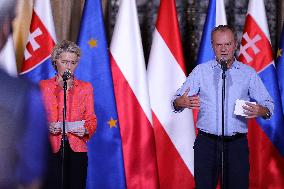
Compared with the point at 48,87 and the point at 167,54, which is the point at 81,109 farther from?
the point at 167,54

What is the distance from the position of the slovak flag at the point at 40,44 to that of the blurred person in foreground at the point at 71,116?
75 cm

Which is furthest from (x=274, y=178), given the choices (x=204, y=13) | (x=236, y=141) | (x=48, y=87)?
(x=48, y=87)

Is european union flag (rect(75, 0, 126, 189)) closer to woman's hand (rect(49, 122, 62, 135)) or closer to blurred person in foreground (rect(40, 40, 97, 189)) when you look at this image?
blurred person in foreground (rect(40, 40, 97, 189))

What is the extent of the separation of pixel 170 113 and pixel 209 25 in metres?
0.79

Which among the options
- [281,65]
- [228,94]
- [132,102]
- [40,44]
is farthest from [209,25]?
[40,44]

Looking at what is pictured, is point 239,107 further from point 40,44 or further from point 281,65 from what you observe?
point 40,44

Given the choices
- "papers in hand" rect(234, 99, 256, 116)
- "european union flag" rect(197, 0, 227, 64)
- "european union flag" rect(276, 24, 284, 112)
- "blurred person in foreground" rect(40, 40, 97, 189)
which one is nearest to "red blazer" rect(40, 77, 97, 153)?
"blurred person in foreground" rect(40, 40, 97, 189)

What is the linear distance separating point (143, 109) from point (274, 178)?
3.96 feet

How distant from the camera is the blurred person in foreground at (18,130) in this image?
0.80 metres

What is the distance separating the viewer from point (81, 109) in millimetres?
3062

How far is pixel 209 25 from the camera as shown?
4055 mm

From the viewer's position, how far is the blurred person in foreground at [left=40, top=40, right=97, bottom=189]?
9.78ft

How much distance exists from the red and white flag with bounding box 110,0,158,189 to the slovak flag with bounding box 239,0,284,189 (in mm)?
821

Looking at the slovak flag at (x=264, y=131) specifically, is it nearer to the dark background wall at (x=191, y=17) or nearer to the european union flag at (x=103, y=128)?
the dark background wall at (x=191, y=17)
